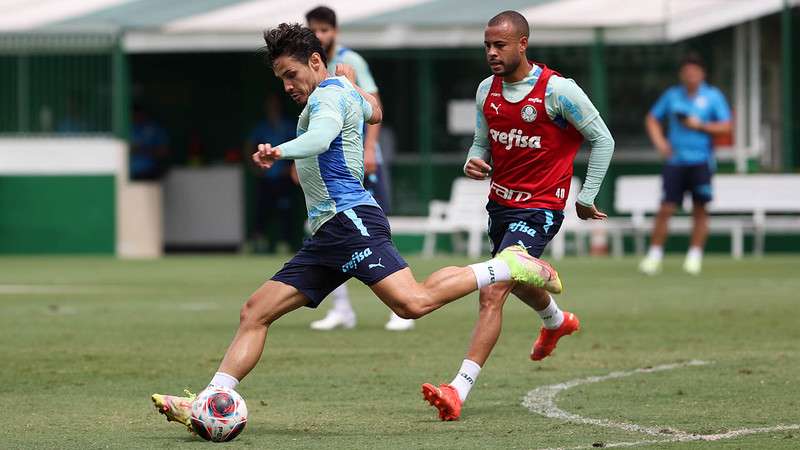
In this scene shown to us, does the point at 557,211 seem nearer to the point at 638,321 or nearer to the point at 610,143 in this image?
the point at 610,143

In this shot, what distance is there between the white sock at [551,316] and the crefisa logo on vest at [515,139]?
3.10 ft

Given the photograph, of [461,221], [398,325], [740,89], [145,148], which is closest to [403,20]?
[461,221]

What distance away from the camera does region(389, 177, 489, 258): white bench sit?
2436cm

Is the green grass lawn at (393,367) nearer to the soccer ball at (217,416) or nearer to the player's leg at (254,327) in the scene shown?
the soccer ball at (217,416)

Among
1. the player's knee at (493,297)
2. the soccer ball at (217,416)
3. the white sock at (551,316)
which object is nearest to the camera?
the soccer ball at (217,416)

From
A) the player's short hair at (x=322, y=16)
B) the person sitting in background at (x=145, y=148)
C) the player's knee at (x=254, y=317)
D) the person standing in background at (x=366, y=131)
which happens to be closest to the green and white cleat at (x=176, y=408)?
the player's knee at (x=254, y=317)

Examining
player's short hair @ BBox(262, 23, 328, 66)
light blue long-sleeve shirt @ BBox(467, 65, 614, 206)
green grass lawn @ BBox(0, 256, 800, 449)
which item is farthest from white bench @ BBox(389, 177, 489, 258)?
player's short hair @ BBox(262, 23, 328, 66)

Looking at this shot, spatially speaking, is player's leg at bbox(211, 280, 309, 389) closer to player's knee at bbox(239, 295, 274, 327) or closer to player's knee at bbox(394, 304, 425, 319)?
player's knee at bbox(239, 295, 274, 327)

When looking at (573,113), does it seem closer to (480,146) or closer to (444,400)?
(480,146)

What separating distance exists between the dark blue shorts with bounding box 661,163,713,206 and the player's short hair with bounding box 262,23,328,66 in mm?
11364

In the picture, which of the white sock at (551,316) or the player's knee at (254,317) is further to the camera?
the white sock at (551,316)

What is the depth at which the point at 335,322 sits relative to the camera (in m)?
13.0

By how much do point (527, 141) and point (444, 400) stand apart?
1582mm

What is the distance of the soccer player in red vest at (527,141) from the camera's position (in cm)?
856
